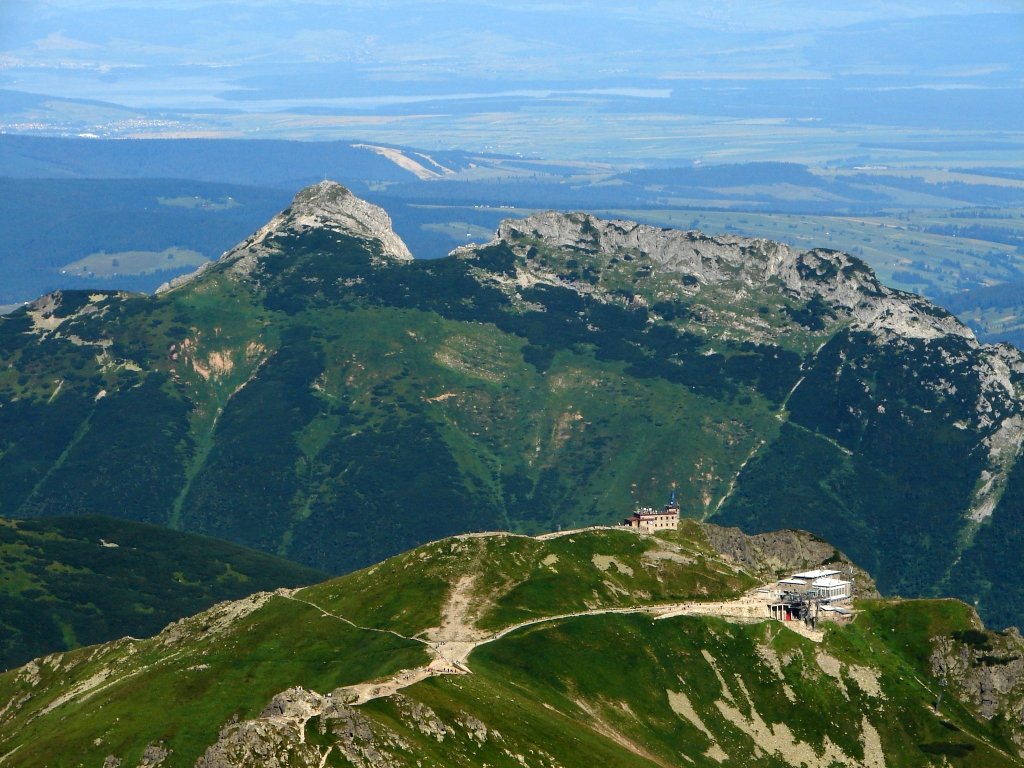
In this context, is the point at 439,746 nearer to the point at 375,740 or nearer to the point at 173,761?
the point at 375,740

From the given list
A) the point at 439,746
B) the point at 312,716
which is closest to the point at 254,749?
the point at 312,716

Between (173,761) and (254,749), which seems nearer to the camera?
(254,749)

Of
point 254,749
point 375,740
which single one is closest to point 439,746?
point 375,740

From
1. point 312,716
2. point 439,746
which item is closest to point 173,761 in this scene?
point 312,716

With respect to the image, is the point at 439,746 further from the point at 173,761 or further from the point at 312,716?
the point at 173,761

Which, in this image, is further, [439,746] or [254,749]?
[439,746]

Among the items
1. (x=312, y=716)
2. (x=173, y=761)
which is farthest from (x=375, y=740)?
(x=173, y=761)
